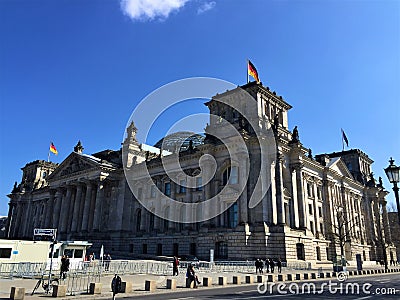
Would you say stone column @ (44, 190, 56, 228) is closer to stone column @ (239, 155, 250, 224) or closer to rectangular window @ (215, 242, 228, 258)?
rectangular window @ (215, 242, 228, 258)

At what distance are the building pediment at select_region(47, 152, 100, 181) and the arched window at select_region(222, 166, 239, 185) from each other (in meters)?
27.9

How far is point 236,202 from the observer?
51625 millimetres

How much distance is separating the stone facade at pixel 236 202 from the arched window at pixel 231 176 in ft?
0.57

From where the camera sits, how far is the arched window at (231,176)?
52166 mm

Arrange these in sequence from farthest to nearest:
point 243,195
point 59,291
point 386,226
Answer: point 386,226 < point 243,195 < point 59,291

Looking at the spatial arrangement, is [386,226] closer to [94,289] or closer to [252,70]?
[252,70]

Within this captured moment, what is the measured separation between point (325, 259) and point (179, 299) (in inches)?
1845

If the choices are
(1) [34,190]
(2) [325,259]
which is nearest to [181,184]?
(2) [325,259]

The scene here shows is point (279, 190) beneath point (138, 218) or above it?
above

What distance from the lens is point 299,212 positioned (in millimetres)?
54281

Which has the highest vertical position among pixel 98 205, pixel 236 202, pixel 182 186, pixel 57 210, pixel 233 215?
pixel 182 186

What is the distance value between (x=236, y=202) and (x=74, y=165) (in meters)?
40.9

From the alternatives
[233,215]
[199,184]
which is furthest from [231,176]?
[199,184]

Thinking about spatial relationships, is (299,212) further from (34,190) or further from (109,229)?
(34,190)
